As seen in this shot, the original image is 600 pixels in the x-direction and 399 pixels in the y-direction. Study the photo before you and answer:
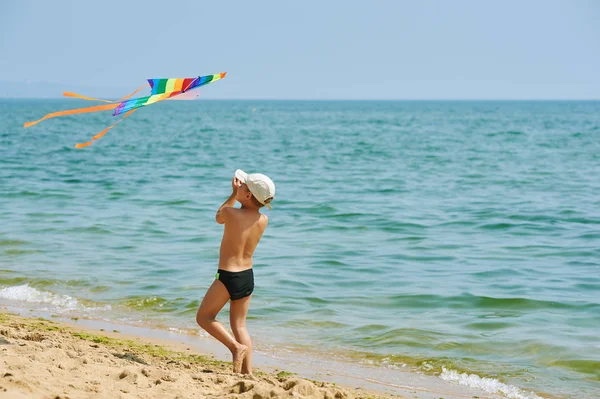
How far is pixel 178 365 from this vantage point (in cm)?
551

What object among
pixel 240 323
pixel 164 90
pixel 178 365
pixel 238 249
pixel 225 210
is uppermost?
pixel 164 90

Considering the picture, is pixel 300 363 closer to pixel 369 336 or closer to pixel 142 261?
pixel 369 336

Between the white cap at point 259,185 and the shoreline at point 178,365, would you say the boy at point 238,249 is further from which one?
the shoreline at point 178,365

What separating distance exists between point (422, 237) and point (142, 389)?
828 centimetres

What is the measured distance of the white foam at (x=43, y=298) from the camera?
8047 millimetres

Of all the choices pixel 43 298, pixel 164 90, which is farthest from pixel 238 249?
pixel 43 298

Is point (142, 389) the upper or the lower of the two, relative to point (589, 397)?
upper

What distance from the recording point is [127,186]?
18359 millimetres

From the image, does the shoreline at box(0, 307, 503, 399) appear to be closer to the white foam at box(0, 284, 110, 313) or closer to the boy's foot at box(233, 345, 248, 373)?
the boy's foot at box(233, 345, 248, 373)

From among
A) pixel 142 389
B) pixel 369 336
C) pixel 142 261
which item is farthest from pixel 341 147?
pixel 142 389

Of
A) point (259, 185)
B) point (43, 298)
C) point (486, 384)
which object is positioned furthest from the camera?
point (43, 298)

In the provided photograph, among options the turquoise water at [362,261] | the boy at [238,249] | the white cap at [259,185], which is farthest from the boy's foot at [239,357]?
the turquoise water at [362,261]

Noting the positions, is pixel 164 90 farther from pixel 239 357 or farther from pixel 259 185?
pixel 239 357

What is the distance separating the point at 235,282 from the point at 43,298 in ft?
13.4
